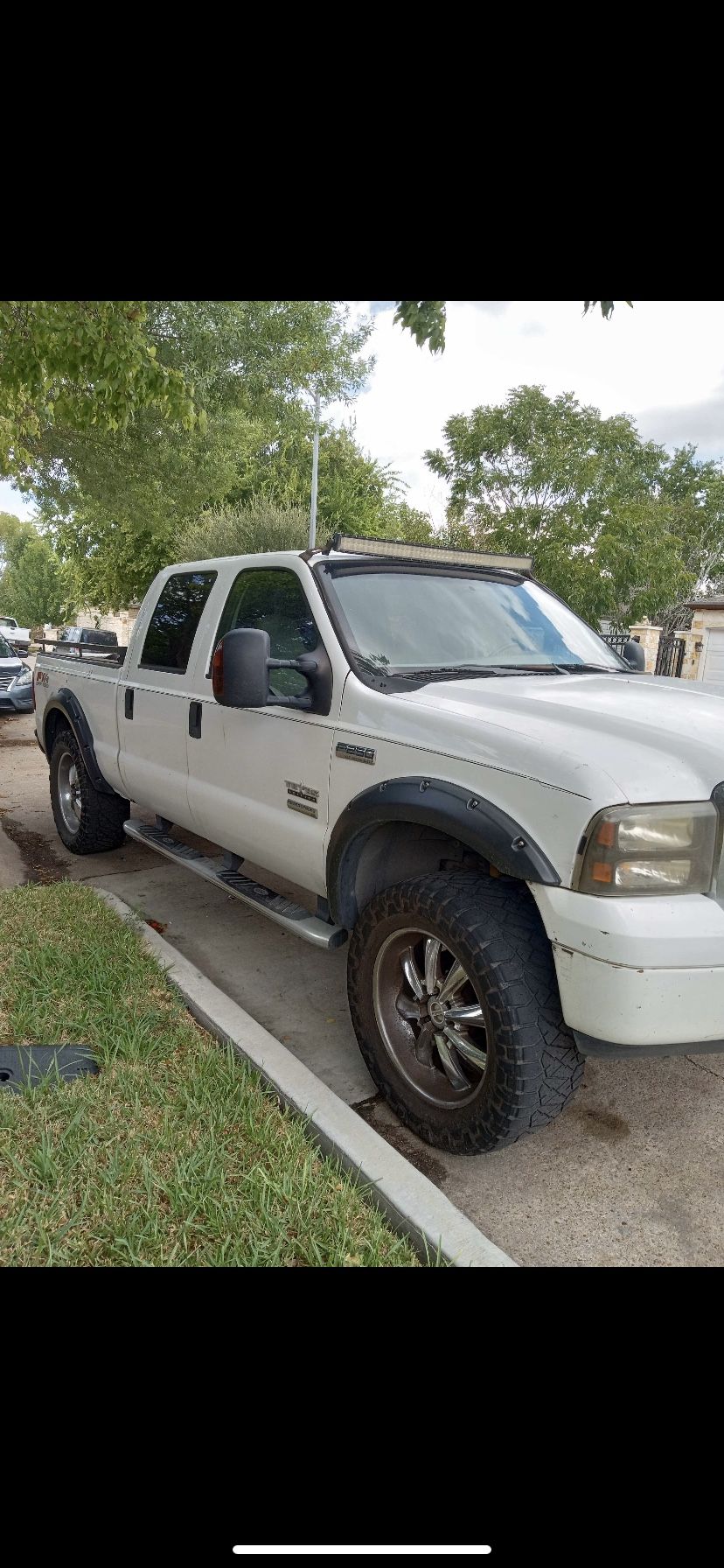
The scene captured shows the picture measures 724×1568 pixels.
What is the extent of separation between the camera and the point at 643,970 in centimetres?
217

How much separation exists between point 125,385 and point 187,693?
7.35 ft

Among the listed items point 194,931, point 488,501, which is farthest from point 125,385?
point 488,501

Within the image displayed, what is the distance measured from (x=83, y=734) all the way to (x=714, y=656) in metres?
21.6

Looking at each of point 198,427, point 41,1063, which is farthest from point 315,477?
point 41,1063

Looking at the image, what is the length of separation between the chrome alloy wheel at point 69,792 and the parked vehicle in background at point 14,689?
8.38 m

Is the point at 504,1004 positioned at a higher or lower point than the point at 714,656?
lower

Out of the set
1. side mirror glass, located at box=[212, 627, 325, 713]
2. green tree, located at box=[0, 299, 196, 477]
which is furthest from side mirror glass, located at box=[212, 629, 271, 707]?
green tree, located at box=[0, 299, 196, 477]

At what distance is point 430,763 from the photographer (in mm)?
2736

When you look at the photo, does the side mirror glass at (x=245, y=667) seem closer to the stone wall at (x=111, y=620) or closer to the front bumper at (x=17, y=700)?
the front bumper at (x=17, y=700)

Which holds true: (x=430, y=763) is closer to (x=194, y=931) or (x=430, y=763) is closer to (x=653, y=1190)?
(x=653, y=1190)

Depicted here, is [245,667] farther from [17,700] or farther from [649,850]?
[17,700]

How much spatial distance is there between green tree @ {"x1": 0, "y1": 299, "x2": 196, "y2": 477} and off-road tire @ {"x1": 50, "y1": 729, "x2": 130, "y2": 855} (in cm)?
213

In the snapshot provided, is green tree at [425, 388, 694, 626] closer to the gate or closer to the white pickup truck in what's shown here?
the gate

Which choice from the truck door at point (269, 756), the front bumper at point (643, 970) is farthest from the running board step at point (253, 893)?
the front bumper at point (643, 970)
